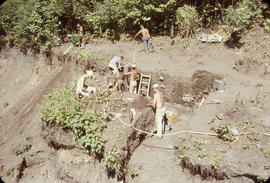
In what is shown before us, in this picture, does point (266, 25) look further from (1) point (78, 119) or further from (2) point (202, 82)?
(1) point (78, 119)

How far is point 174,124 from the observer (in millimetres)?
9656

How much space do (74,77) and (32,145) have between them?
Result: 4.46m

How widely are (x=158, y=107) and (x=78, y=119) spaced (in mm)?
→ 3047

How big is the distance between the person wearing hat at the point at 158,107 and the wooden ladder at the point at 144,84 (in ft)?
7.60

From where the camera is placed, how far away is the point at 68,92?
9.34 m

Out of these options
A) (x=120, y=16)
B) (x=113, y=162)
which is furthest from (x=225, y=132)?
(x=120, y=16)

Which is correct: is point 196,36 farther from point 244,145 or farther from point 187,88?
point 244,145

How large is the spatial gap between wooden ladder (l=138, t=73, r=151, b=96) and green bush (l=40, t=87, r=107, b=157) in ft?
11.5

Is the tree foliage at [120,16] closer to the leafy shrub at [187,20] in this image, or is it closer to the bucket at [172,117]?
the leafy shrub at [187,20]

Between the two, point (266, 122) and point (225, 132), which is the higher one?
point (266, 122)

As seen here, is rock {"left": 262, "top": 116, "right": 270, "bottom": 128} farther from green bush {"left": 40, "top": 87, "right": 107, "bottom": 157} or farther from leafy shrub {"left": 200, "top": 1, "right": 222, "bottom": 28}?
leafy shrub {"left": 200, "top": 1, "right": 222, "bottom": 28}

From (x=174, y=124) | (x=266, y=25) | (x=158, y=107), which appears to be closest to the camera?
(x=158, y=107)

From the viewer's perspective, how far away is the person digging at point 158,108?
8539 millimetres

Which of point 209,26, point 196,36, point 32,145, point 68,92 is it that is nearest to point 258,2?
point 209,26
